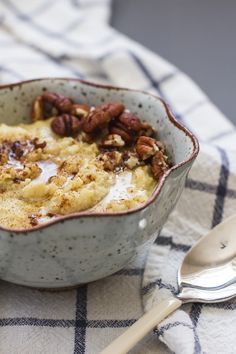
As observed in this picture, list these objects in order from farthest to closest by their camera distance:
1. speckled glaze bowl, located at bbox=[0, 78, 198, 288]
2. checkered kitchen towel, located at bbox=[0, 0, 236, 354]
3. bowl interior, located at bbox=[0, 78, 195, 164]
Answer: bowl interior, located at bbox=[0, 78, 195, 164] → checkered kitchen towel, located at bbox=[0, 0, 236, 354] → speckled glaze bowl, located at bbox=[0, 78, 198, 288]

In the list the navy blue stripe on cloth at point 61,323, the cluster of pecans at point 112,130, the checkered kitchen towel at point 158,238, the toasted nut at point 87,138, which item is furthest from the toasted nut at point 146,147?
the navy blue stripe on cloth at point 61,323

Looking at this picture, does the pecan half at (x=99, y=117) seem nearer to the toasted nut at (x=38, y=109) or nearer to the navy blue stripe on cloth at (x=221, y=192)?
the toasted nut at (x=38, y=109)

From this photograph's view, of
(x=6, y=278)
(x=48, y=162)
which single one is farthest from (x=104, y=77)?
(x=6, y=278)

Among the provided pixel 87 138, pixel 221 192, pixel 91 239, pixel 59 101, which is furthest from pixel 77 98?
pixel 91 239

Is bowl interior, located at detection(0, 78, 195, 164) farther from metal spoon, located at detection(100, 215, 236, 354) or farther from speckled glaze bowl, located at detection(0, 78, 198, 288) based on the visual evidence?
metal spoon, located at detection(100, 215, 236, 354)

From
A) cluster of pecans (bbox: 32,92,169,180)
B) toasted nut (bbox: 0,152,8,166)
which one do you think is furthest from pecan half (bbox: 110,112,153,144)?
toasted nut (bbox: 0,152,8,166)

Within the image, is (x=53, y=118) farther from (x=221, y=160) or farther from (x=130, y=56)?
(x=130, y=56)
